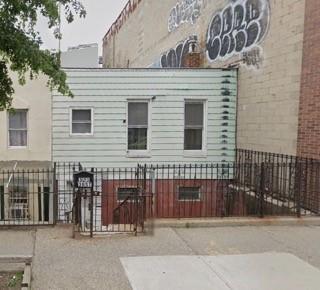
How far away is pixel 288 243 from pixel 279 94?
434cm

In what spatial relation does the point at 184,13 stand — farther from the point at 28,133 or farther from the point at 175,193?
the point at 175,193

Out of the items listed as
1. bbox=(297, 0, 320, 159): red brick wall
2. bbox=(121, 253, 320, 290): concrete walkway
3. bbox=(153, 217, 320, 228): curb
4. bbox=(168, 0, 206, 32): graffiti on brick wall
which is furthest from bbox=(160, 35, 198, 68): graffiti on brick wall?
bbox=(121, 253, 320, 290): concrete walkway

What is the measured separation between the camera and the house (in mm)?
11961

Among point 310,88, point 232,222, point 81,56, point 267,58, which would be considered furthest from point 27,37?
point 81,56

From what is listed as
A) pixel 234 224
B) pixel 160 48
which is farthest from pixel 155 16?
pixel 234 224

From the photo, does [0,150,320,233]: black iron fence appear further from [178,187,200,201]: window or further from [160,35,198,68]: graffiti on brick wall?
[160,35,198,68]: graffiti on brick wall

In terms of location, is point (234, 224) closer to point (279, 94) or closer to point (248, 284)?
point (248, 284)

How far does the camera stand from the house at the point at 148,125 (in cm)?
1196

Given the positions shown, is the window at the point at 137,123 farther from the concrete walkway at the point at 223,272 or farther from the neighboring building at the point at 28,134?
the concrete walkway at the point at 223,272

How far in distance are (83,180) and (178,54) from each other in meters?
12.7

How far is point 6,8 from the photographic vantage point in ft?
A: 14.9

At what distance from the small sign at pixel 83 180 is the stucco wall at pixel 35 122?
275 inches

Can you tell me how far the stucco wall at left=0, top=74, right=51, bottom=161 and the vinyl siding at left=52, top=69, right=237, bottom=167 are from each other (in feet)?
4.83

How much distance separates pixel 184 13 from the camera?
17641 millimetres
